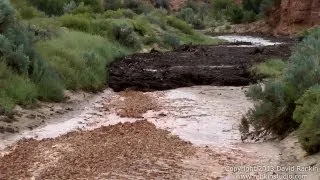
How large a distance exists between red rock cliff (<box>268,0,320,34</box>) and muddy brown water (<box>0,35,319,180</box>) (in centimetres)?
4597

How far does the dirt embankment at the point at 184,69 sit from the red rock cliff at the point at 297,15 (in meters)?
29.8

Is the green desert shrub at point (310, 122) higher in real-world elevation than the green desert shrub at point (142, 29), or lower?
higher

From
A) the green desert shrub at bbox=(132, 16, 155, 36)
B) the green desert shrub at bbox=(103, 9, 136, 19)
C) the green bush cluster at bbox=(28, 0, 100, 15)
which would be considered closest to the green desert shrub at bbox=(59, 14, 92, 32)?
the green desert shrub at bbox=(132, 16, 155, 36)

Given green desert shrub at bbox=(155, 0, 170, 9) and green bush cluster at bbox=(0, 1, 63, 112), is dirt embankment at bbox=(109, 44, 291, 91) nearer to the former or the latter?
green bush cluster at bbox=(0, 1, 63, 112)

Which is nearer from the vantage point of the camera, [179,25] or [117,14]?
[117,14]

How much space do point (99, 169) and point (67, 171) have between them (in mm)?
487

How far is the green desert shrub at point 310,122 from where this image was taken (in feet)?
32.6

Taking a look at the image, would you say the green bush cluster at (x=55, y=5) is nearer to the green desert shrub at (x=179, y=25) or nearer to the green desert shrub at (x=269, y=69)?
the green desert shrub at (x=179, y=25)

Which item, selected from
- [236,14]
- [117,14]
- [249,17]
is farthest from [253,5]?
[117,14]

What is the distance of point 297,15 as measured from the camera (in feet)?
202

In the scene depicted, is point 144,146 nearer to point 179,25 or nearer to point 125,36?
point 125,36

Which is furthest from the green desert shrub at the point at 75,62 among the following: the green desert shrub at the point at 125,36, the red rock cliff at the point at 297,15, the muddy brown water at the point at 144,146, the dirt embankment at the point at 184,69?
the red rock cliff at the point at 297,15

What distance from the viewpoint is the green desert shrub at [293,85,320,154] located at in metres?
9.92

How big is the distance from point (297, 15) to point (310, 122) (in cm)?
5332
